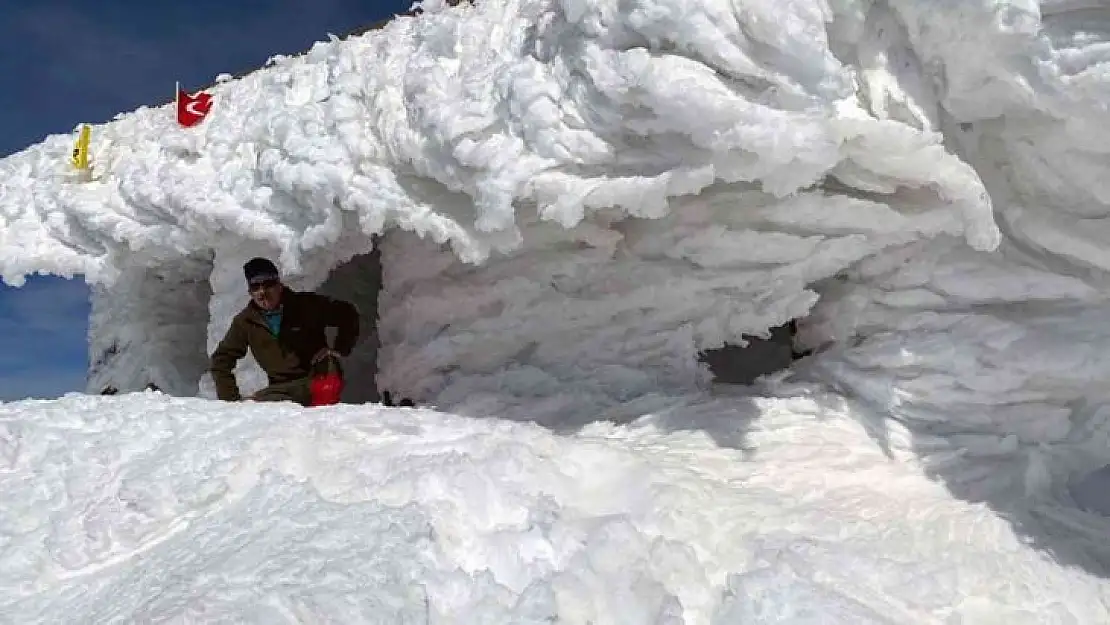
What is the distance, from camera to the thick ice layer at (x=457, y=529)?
2.16 m

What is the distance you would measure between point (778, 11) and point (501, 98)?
1.26m

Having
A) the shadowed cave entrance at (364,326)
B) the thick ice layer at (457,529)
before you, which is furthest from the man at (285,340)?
the thick ice layer at (457,529)

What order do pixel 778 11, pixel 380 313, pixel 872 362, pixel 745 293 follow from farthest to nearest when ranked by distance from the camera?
pixel 380 313
pixel 745 293
pixel 872 362
pixel 778 11

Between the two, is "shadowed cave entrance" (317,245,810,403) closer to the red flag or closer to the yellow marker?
the red flag

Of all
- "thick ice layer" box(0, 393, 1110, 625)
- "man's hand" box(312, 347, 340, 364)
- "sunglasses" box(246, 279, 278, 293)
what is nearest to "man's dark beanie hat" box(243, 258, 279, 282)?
"sunglasses" box(246, 279, 278, 293)

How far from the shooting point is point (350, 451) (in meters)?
2.88

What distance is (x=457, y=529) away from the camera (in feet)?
7.76

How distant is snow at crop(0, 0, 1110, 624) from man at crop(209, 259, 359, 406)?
22 cm

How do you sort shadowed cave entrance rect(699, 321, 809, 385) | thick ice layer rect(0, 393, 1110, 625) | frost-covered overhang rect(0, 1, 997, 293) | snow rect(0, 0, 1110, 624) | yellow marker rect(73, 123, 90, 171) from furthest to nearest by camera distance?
yellow marker rect(73, 123, 90, 171) → shadowed cave entrance rect(699, 321, 809, 385) → frost-covered overhang rect(0, 1, 997, 293) → snow rect(0, 0, 1110, 624) → thick ice layer rect(0, 393, 1110, 625)

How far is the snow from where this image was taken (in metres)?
2.38

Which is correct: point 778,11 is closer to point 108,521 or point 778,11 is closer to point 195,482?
point 195,482

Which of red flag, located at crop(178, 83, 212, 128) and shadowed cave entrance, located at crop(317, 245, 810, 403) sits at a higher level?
red flag, located at crop(178, 83, 212, 128)

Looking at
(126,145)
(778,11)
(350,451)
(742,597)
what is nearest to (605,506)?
(742,597)

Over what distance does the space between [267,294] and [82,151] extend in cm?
268
